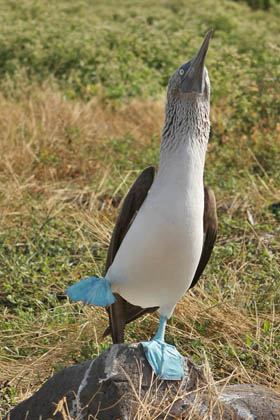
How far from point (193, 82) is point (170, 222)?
59 centimetres

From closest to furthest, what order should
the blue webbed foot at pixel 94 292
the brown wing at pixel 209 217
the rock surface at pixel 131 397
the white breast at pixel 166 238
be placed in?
the rock surface at pixel 131 397 → the white breast at pixel 166 238 → the blue webbed foot at pixel 94 292 → the brown wing at pixel 209 217

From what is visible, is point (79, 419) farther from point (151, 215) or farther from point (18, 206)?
point (18, 206)

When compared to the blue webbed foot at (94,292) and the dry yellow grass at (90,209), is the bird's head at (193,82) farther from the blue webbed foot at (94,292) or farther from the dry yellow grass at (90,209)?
the dry yellow grass at (90,209)

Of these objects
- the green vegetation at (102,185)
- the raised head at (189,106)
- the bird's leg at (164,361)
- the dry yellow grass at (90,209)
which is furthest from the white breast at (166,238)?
the dry yellow grass at (90,209)

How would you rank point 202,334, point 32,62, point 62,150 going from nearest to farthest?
point 202,334 → point 62,150 → point 32,62

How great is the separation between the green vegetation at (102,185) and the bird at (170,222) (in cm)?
51

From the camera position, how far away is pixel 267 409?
2740 millimetres

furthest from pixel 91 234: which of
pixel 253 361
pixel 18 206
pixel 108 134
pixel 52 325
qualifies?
pixel 108 134

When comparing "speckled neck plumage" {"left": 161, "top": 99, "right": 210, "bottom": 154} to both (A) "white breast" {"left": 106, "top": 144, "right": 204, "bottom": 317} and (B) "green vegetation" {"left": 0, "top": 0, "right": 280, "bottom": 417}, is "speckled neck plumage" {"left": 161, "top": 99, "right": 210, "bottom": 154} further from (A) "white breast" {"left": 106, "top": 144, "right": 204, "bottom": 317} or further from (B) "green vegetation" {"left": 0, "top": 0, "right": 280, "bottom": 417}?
(B) "green vegetation" {"left": 0, "top": 0, "right": 280, "bottom": 417}

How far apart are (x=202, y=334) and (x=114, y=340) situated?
62 centimetres

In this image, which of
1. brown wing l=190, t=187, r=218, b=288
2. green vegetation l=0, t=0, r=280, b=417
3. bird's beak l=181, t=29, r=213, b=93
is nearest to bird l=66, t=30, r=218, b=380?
bird's beak l=181, t=29, r=213, b=93

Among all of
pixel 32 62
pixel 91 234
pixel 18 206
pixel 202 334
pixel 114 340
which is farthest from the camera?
pixel 32 62

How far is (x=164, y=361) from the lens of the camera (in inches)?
107

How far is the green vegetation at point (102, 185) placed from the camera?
3684 mm
